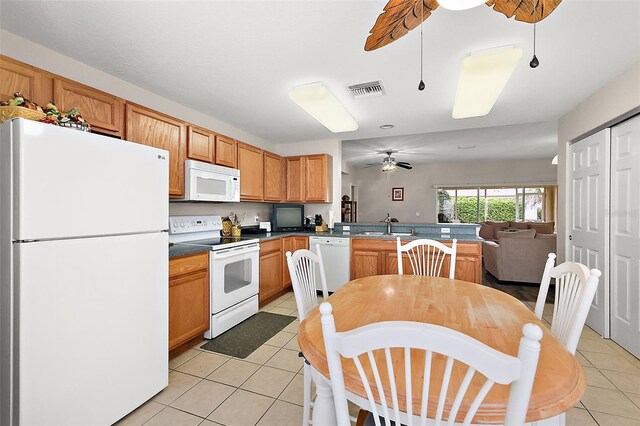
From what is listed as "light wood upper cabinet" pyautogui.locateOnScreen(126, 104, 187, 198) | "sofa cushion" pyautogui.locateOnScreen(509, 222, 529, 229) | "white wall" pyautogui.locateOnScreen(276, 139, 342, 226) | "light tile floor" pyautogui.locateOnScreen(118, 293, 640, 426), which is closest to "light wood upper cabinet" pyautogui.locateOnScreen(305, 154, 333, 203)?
"white wall" pyautogui.locateOnScreen(276, 139, 342, 226)

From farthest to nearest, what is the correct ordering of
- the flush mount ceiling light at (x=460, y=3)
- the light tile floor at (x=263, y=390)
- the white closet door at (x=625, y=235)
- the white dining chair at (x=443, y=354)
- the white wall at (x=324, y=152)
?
1. the white wall at (x=324, y=152)
2. the white closet door at (x=625, y=235)
3. the light tile floor at (x=263, y=390)
4. the flush mount ceiling light at (x=460, y=3)
5. the white dining chair at (x=443, y=354)

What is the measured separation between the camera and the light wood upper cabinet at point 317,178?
4.32 m

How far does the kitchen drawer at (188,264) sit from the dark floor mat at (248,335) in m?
0.68

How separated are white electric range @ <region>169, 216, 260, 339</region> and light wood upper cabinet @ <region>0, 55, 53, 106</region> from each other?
4.42 feet

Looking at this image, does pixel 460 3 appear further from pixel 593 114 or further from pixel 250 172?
pixel 250 172

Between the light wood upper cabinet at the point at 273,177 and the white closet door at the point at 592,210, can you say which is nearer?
the white closet door at the point at 592,210

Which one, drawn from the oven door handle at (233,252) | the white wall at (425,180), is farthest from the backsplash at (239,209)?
the white wall at (425,180)

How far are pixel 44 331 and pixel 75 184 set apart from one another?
26.7 inches

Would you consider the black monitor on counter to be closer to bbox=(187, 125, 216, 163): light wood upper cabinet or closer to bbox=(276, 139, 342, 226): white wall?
bbox=(276, 139, 342, 226): white wall

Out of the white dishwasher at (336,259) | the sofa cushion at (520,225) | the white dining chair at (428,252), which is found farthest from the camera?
the sofa cushion at (520,225)

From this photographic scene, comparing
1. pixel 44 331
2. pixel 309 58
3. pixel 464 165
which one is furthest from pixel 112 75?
pixel 464 165

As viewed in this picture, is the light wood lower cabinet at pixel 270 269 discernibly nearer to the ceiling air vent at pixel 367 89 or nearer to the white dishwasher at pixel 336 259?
the white dishwasher at pixel 336 259

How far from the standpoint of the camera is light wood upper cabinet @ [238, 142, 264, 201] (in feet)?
11.9

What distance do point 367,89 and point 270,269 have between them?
2.34 m
